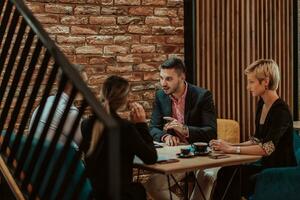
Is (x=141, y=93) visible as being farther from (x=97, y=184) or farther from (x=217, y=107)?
(x=97, y=184)

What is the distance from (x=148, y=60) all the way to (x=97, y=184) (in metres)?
2.27

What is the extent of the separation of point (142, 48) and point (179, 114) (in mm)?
940

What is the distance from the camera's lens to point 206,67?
16.9ft

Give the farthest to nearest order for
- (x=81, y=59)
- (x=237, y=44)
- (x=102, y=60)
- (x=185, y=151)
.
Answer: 1. (x=237, y=44)
2. (x=102, y=60)
3. (x=81, y=59)
4. (x=185, y=151)

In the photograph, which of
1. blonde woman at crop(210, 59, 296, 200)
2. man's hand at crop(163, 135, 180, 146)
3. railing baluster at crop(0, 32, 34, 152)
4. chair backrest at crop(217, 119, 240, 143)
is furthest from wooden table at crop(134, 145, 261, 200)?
chair backrest at crop(217, 119, 240, 143)

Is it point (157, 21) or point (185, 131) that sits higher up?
point (157, 21)

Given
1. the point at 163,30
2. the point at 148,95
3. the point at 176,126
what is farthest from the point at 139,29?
the point at 176,126

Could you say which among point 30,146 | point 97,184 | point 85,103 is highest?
point 85,103

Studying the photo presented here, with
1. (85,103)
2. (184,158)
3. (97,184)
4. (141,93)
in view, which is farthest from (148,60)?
(85,103)

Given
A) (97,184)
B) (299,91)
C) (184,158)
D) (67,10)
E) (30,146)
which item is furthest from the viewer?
(299,91)

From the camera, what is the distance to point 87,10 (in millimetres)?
4520

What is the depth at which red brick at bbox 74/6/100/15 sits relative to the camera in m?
4.48

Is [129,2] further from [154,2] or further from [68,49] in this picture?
[68,49]

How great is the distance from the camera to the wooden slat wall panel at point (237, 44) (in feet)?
16.9
